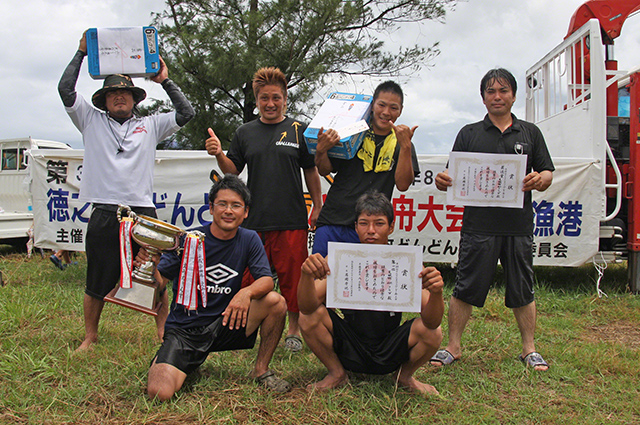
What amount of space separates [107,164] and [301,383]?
1.75 m

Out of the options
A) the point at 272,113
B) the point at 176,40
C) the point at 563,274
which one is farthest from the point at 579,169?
the point at 176,40

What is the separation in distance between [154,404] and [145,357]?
2.19 ft

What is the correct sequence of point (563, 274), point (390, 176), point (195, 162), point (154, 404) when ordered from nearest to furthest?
1. point (154, 404)
2. point (390, 176)
3. point (195, 162)
4. point (563, 274)

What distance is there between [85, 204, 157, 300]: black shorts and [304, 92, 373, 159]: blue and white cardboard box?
123 cm

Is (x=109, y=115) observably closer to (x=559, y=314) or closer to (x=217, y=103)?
(x=559, y=314)

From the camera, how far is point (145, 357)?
2900mm

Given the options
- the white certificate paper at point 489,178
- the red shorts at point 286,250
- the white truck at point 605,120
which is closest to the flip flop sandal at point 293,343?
the red shorts at point 286,250

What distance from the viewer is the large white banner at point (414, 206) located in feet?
16.4

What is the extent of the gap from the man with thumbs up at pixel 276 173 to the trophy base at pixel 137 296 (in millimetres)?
713

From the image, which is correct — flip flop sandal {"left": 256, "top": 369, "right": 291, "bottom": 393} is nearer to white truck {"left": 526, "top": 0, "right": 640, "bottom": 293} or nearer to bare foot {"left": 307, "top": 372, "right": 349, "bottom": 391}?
bare foot {"left": 307, "top": 372, "right": 349, "bottom": 391}

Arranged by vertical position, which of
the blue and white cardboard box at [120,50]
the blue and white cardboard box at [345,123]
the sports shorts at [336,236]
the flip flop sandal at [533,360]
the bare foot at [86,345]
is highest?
the blue and white cardboard box at [120,50]

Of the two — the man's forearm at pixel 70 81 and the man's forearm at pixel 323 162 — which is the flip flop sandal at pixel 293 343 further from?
the man's forearm at pixel 70 81

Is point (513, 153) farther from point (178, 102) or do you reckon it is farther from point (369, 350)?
point (178, 102)

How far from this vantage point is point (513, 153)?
2.92m
